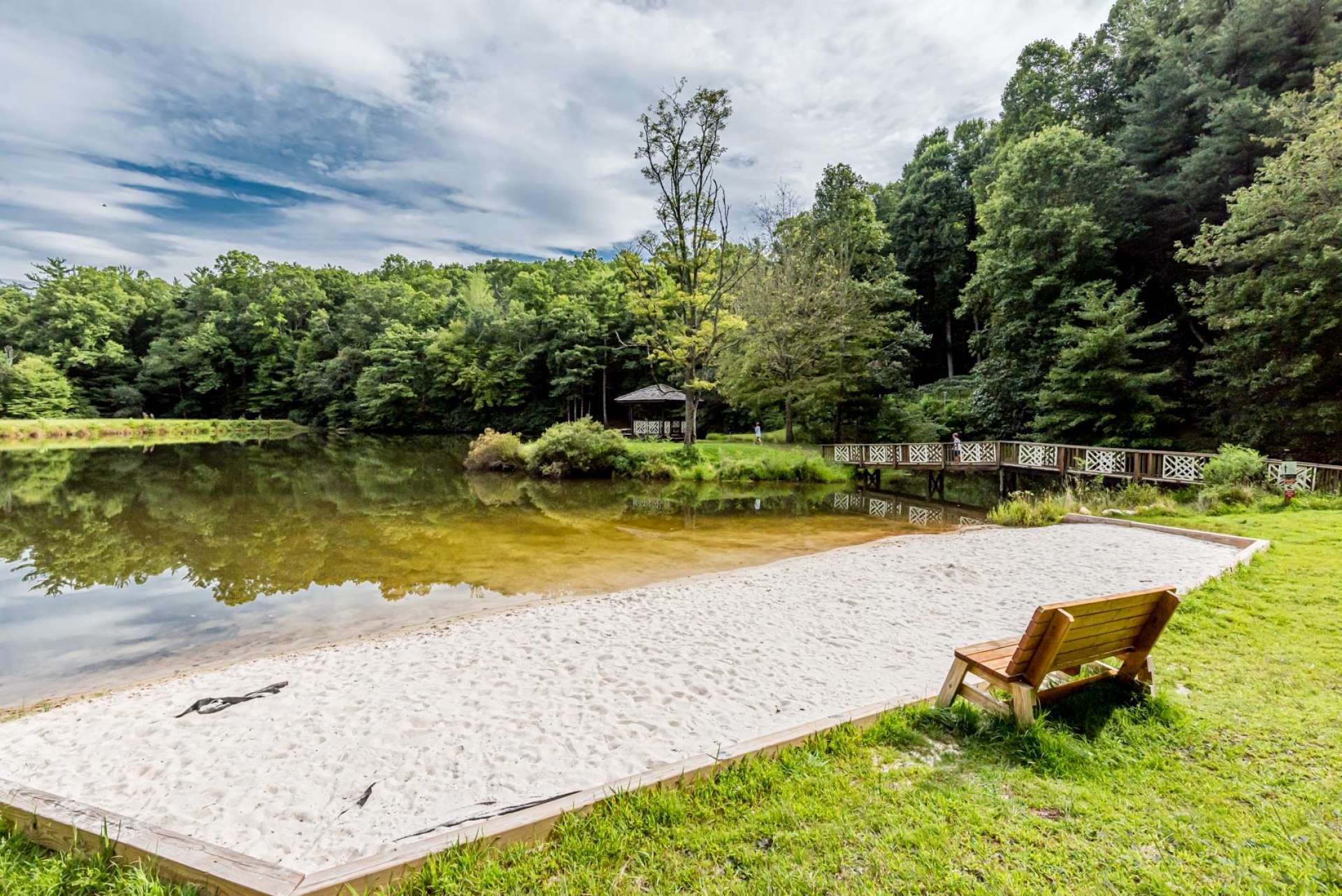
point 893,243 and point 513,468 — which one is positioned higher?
point 893,243

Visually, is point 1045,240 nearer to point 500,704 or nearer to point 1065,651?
point 1065,651

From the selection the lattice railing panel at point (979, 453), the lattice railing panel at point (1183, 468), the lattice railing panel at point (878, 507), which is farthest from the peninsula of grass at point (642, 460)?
the lattice railing panel at point (1183, 468)

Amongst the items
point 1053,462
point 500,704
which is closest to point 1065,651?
point 500,704

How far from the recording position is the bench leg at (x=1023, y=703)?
10.00ft

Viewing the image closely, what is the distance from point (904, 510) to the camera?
52.9ft

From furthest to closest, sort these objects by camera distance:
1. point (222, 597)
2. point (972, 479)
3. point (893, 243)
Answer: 1. point (893, 243)
2. point (972, 479)
3. point (222, 597)

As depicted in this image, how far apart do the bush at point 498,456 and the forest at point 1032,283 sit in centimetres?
705

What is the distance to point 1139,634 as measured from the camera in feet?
11.2

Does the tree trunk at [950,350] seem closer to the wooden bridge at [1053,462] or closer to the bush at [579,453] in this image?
the wooden bridge at [1053,462]

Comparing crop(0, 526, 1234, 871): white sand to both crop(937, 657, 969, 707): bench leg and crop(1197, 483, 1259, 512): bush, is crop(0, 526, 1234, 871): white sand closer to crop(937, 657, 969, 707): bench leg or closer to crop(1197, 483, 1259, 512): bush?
crop(937, 657, 969, 707): bench leg

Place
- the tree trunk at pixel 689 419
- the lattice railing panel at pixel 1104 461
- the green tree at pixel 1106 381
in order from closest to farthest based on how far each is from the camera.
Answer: the lattice railing panel at pixel 1104 461 < the green tree at pixel 1106 381 < the tree trunk at pixel 689 419

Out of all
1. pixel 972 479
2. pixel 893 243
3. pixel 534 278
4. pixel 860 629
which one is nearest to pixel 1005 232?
pixel 972 479

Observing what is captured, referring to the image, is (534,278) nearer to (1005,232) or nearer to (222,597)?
(1005,232)

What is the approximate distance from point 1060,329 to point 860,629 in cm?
1733
